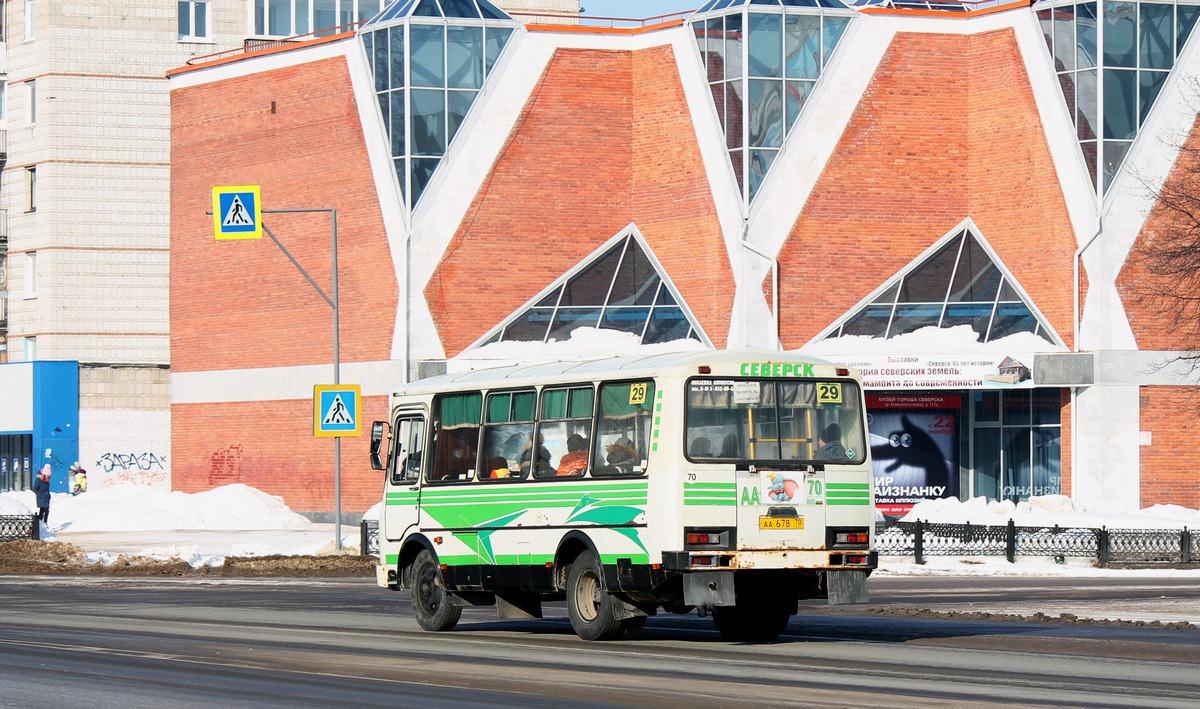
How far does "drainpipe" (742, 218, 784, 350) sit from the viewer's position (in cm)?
4472

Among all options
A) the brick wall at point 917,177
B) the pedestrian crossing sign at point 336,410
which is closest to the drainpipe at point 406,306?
the brick wall at point 917,177

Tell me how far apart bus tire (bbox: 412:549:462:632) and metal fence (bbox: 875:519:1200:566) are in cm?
1552

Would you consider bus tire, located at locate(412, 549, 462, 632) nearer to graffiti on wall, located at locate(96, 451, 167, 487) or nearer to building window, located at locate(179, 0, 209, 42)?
graffiti on wall, located at locate(96, 451, 167, 487)

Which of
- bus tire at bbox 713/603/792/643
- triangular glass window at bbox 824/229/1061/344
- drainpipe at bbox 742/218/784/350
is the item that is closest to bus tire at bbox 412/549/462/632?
bus tire at bbox 713/603/792/643

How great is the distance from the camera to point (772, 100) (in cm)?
4503

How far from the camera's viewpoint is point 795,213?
1775 inches

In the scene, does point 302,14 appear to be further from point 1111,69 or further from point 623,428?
point 623,428

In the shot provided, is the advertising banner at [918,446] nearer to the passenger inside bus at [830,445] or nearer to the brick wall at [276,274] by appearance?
the brick wall at [276,274]

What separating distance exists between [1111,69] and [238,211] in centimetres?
2063

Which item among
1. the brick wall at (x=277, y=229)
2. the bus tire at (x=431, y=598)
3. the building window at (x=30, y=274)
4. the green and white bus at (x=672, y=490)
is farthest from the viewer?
the building window at (x=30, y=274)

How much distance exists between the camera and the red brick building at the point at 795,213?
42.9 metres

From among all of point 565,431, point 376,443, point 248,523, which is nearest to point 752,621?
point 565,431

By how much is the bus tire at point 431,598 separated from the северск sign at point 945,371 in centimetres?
2364

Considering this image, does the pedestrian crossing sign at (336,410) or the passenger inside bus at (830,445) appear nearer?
the passenger inside bus at (830,445)
